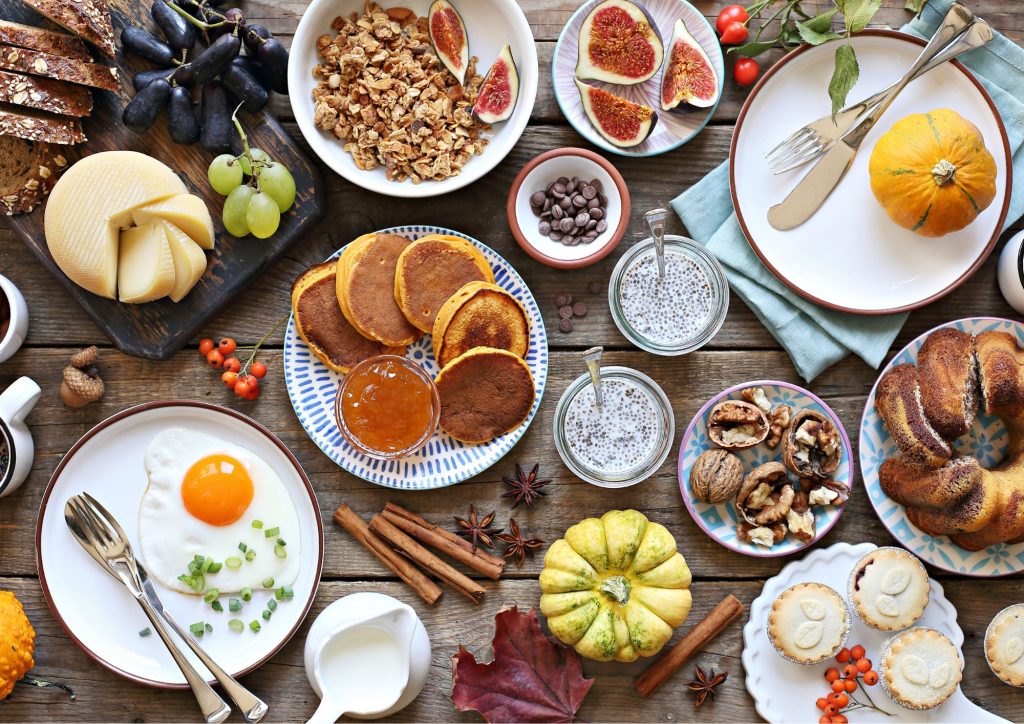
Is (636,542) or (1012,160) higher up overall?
(1012,160)

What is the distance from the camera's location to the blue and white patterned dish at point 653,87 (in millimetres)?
2602

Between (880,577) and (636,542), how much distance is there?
32.0 inches

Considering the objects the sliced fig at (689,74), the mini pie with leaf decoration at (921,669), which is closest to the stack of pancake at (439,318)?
the sliced fig at (689,74)

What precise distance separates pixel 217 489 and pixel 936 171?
2478 mm

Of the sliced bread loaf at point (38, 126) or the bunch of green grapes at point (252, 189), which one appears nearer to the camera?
the sliced bread loaf at point (38, 126)

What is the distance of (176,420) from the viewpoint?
103 inches

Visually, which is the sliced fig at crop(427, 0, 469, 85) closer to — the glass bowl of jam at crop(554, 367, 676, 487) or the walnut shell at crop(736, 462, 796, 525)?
the glass bowl of jam at crop(554, 367, 676, 487)

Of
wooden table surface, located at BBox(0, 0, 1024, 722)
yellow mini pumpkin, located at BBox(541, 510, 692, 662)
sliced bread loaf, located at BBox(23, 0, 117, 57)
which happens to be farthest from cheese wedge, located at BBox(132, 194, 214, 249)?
yellow mini pumpkin, located at BBox(541, 510, 692, 662)

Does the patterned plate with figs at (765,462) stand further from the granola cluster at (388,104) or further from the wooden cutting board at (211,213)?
the wooden cutting board at (211,213)

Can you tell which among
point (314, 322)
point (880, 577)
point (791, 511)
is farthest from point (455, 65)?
point (880, 577)

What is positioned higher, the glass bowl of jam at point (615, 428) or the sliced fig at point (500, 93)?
the sliced fig at point (500, 93)

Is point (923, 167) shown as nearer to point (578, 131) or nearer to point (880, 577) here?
point (578, 131)

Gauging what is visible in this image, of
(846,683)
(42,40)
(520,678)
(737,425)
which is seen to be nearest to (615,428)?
(737,425)

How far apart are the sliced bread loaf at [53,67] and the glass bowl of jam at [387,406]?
3.95ft
